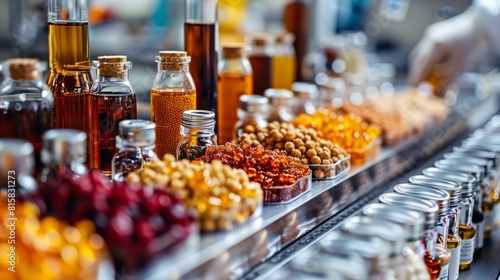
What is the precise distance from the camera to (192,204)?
1.01 meters

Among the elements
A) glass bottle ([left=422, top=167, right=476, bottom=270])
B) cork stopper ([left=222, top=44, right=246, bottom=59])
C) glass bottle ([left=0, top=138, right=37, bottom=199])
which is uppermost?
cork stopper ([left=222, top=44, right=246, bottom=59])

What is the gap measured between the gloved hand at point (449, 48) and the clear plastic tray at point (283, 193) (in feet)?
4.94

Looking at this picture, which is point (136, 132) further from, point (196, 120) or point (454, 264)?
point (454, 264)

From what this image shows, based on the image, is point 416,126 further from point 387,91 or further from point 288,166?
point 288,166

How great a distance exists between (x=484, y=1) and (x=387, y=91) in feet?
1.60

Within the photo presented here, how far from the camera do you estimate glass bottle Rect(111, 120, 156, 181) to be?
1.12 meters

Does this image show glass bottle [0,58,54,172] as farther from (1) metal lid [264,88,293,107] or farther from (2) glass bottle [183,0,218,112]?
(1) metal lid [264,88,293,107]

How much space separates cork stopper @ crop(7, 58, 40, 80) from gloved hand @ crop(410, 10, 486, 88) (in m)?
1.85

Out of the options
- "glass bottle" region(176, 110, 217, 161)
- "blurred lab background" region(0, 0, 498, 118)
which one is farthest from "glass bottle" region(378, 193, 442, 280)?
"blurred lab background" region(0, 0, 498, 118)

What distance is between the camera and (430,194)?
1.28 meters

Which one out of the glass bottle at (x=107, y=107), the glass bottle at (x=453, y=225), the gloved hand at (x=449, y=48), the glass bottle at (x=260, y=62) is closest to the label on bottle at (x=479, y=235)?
the glass bottle at (x=453, y=225)

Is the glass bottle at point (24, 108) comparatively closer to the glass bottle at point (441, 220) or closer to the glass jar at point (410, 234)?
the glass jar at point (410, 234)

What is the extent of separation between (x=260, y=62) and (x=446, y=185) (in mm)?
818

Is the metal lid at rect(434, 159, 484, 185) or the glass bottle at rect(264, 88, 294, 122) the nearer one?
the metal lid at rect(434, 159, 484, 185)
